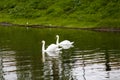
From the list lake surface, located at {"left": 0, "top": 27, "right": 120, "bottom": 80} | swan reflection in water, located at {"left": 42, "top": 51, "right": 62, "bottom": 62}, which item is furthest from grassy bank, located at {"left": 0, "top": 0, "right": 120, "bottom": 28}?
swan reflection in water, located at {"left": 42, "top": 51, "right": 62, "bottom": 62}

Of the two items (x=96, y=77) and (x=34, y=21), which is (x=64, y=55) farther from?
(x=34, y=21)

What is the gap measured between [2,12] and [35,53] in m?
93.5

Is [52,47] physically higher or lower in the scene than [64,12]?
lower

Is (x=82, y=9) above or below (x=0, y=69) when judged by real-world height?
above

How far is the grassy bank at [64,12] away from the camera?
10588cm

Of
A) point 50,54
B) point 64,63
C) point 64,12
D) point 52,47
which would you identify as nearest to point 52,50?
point 52,47

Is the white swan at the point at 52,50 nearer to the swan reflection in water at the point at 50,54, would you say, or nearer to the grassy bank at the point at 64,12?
the swan reflection in water at the point at 50,54

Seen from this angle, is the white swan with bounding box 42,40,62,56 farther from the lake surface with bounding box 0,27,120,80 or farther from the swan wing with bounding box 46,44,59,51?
the lake surface with bounding box 0,27,120,80

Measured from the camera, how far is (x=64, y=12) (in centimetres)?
12356

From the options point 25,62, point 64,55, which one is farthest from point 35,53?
point 25,62

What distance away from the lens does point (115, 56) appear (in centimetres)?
4672

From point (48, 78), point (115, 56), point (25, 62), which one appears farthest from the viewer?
point (115, 56)

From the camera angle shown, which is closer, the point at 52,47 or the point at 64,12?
the point at 52,47

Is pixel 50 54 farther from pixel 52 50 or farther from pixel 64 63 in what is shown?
pixel 64 63
